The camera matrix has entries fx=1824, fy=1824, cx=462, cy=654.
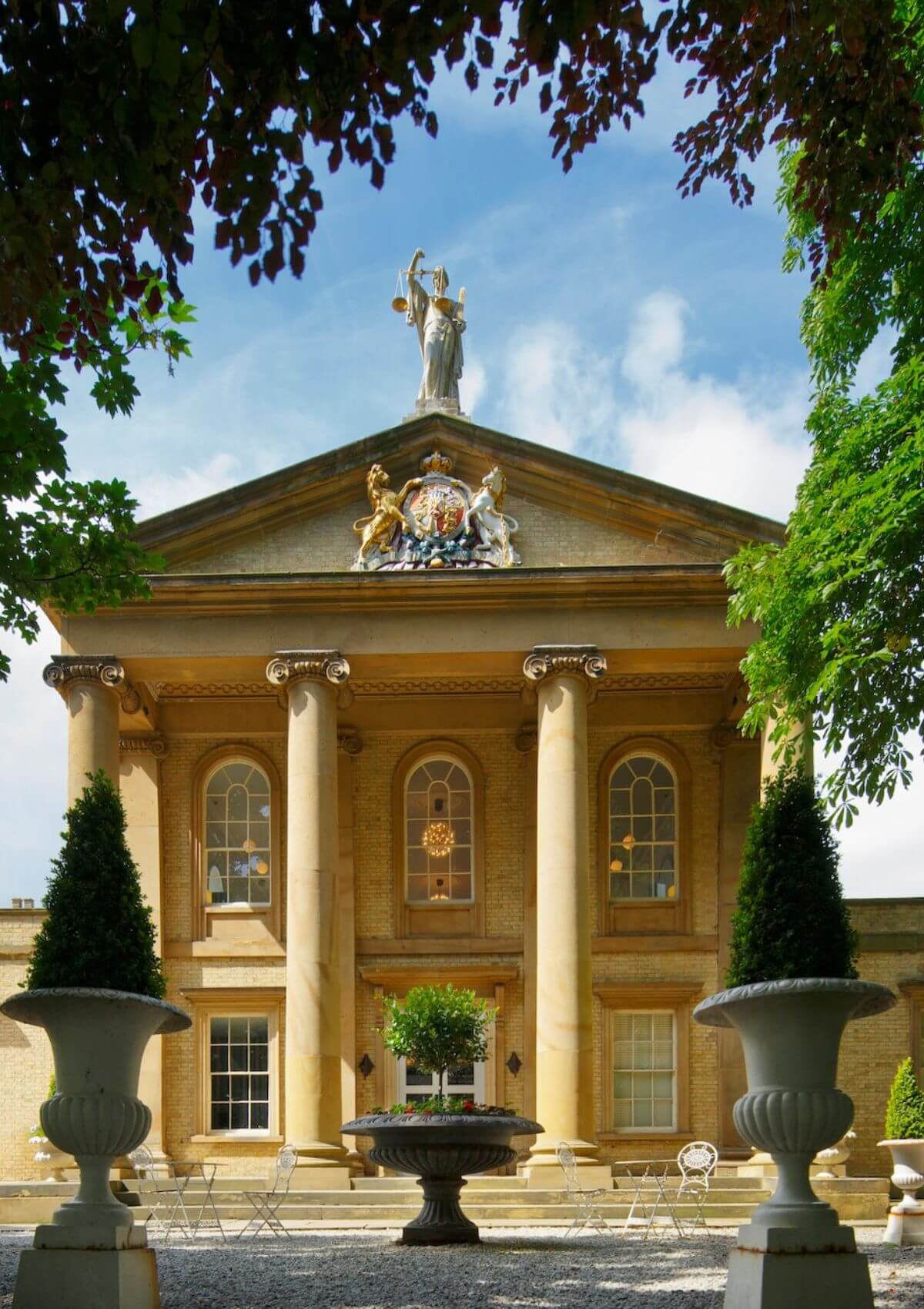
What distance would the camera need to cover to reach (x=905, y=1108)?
25.8m

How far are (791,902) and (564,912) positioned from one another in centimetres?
1296

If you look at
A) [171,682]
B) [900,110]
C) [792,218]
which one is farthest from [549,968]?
[900,110]

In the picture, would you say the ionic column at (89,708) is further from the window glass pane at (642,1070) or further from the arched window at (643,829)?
the window glass pane at (642,1070)

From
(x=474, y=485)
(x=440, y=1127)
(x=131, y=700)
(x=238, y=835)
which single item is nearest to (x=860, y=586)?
(x=440, y=1127)

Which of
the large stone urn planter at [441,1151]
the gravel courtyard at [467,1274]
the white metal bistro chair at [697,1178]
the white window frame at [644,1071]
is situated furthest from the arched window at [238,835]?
the large stone urn planter at [441,1151]

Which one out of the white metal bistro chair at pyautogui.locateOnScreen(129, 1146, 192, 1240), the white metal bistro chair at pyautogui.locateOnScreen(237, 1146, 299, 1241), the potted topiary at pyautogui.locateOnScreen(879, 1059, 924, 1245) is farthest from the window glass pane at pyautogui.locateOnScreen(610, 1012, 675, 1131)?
the potted topiary at pyautogui.locateOnScreen(879, 1059, 924, 1245)

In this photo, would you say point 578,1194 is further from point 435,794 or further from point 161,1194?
point 435,794

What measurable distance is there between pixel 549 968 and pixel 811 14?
18876 mm

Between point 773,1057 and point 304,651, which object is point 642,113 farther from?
point 304,651

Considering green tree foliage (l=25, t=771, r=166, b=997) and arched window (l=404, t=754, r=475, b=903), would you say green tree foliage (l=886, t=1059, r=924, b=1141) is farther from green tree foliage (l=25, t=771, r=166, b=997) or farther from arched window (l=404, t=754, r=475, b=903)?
green tree foliage (l=25, t=771, r=166, b=997)

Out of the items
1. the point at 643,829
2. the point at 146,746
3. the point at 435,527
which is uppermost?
the point at 435,527

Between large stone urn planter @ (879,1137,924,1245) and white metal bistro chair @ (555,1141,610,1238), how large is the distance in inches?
143

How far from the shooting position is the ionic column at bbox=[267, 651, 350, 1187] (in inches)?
1007

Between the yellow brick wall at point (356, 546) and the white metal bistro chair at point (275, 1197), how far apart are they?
29.2 feet
